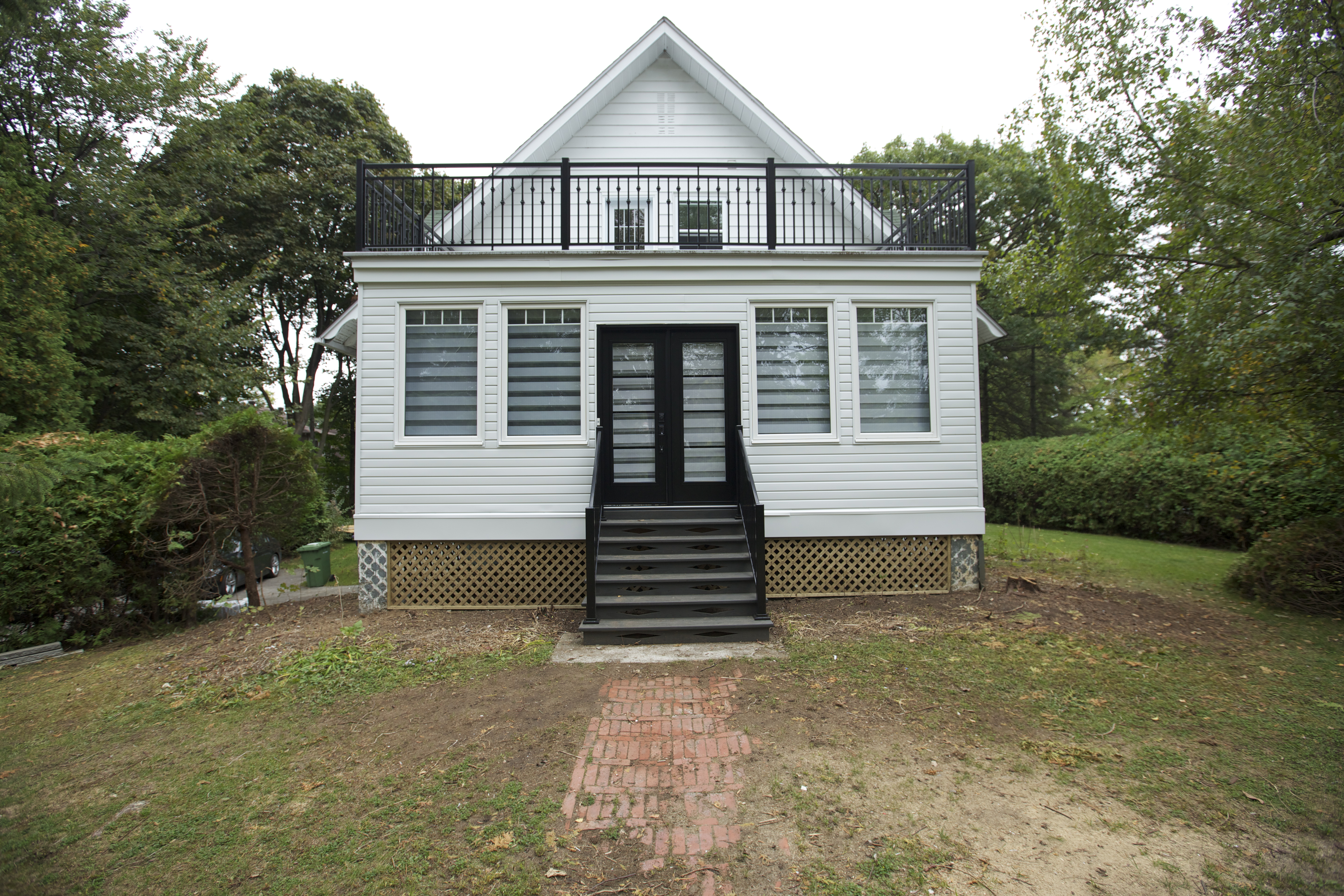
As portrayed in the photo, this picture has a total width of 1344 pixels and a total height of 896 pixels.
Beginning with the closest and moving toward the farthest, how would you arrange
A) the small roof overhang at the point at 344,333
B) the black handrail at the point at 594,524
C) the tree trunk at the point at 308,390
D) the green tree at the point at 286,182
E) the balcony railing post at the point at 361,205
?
the black handrail at the point at 594,524 < the balcony railing post at the point at 361,205 < the small roof overhang at the point at 344,333 < the green tree at the point at 286,182 < the tree trunk at the point at 308,390

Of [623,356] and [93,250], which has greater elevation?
[93,250]

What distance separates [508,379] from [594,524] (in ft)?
7.33

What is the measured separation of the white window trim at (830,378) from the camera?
23.6ft

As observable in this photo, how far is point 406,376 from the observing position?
7.17 metres

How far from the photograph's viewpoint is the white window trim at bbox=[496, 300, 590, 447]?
23.3 ft

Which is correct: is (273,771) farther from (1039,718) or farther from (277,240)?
(277,240)

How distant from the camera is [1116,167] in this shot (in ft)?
28.5

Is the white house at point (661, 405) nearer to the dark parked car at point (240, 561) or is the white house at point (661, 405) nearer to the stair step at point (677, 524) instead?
the stair step at point (677, 524)

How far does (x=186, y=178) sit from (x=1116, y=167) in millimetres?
18321

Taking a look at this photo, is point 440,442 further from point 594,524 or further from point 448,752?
point 448,752

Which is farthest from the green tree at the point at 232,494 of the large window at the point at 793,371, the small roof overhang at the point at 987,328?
the small roof overhang at the point at 987,328

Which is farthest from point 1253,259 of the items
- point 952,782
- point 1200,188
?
point 952,782

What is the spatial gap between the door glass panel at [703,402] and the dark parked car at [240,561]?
16.8 ft

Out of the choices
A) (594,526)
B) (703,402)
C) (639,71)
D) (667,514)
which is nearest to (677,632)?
(594,526)
